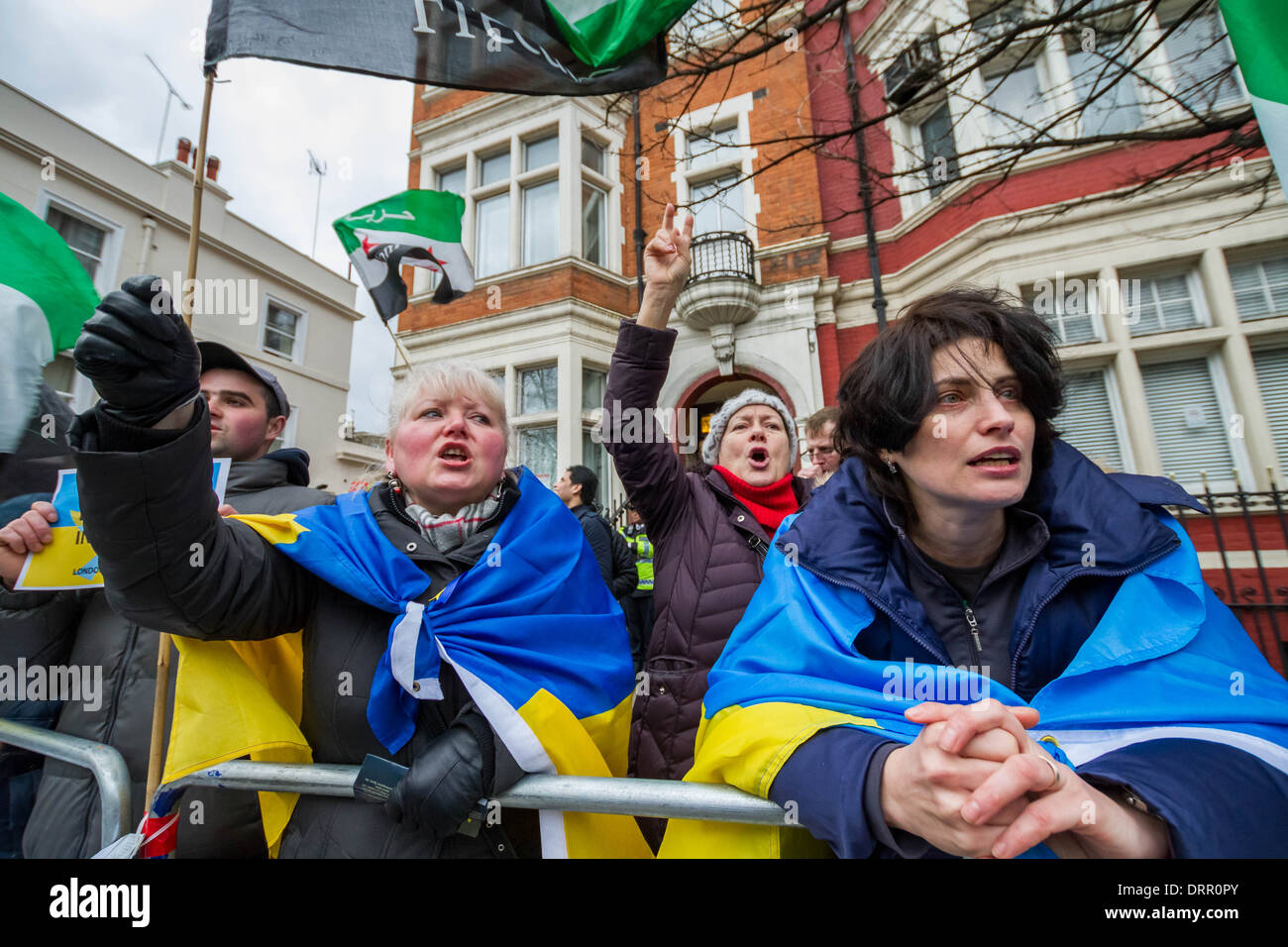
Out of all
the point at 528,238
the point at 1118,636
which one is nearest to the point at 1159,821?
the point at 1118,636

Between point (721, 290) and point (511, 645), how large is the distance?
294 inches

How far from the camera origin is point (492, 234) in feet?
33.8

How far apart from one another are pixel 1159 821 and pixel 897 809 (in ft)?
1.30

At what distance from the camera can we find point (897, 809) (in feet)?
3.02

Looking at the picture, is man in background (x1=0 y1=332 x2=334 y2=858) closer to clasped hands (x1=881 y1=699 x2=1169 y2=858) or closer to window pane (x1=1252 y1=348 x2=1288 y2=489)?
clasped hands (x1=881 y1=699 x2=1169 y2=858)

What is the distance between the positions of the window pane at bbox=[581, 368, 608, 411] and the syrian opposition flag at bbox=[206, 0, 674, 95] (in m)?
6.34

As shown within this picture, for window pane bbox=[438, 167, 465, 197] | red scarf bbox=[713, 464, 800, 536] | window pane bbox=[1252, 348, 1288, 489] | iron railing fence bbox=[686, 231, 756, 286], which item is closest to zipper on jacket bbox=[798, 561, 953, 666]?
red scarf bbox=[713, 464, 800, 536]

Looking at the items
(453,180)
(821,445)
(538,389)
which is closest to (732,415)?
(821,445)

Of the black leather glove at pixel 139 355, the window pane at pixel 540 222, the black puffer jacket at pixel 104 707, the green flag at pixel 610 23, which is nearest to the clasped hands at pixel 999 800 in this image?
the black leather glove at pixel 139 355

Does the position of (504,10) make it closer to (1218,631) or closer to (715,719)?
(715,719)

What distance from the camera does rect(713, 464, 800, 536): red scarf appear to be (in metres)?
2.37

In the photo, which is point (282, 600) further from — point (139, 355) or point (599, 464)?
point (599, 464)

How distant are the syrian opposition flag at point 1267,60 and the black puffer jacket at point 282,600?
261cm
